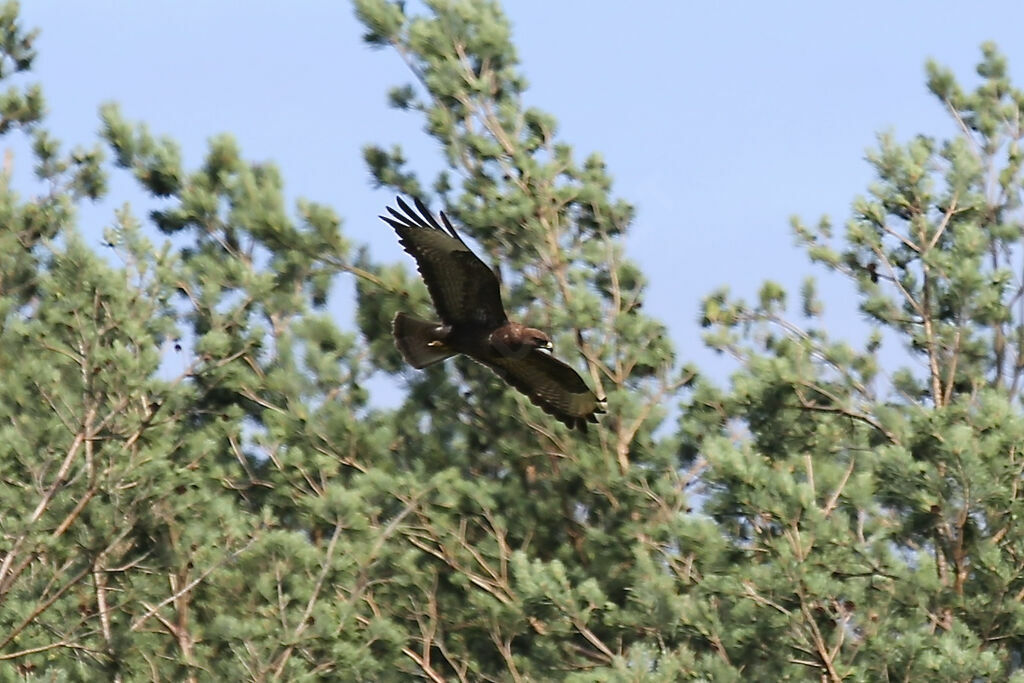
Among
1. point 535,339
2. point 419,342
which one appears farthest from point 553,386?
point 535,339

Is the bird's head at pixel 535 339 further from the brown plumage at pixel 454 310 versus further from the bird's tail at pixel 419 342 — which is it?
the bird's tail at pixel 419 342

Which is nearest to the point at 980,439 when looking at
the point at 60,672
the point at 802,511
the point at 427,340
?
the point at 802,511

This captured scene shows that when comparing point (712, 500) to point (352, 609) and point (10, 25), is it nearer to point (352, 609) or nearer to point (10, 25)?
point (352, 609)

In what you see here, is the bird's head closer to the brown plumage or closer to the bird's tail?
the brown plumage

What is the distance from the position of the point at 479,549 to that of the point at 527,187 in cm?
267

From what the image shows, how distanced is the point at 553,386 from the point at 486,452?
3580 mm

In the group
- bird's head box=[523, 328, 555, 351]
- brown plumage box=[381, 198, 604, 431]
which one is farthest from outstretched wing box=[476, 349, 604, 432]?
bird's head box=[523, 328, 555, 351]

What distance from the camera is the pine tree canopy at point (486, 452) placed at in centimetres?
1062

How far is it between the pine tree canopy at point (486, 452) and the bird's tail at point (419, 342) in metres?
0.79

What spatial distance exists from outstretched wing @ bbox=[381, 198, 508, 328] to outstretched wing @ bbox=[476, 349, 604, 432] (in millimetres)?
575

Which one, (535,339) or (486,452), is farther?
(486,452)

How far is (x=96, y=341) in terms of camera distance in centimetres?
1052

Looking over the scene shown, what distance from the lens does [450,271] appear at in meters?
11.2

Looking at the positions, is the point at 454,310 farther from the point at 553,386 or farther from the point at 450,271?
the point at 553,386
